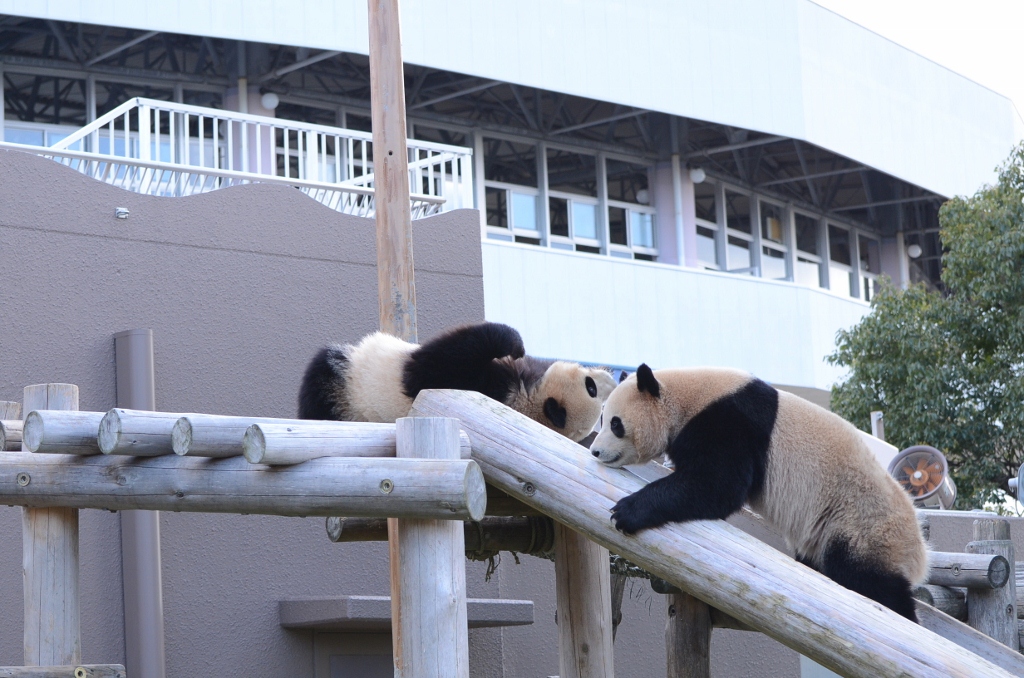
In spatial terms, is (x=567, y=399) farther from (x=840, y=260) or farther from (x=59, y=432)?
(x=840, y=260)

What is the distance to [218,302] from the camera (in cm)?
832

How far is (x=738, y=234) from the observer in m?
22.7

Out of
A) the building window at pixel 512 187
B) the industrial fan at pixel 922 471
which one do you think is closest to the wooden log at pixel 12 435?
the industrial fan at pixel 922 471

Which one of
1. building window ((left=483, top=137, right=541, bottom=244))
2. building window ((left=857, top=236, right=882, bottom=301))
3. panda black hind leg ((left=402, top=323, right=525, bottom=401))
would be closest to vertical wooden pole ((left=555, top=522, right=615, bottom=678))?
panda black hind leg ((left=402, top=323, right=525, bottom=401))

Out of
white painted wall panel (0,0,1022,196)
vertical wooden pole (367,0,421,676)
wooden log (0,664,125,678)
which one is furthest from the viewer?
white painted wall panel (0,0,1022,196)

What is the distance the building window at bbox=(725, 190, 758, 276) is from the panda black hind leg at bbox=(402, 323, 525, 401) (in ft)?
57.8

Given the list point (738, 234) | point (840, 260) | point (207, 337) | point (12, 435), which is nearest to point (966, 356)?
point (738, 234)

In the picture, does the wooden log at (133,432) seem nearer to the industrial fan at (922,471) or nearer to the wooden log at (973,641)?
the wooden log at (973,641)

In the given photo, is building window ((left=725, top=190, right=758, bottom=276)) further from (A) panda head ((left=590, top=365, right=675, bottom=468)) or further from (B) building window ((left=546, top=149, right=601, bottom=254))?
(A) panda head ((left=590, top=365, right=675, bottom=468))

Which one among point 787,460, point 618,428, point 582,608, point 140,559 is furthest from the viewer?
point 140,559

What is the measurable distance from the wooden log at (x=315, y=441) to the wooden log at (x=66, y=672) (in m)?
1.11

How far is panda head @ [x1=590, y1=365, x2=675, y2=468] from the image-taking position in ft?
14.3

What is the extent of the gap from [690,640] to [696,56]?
13526 millimetres

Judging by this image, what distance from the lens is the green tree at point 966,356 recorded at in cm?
1582
